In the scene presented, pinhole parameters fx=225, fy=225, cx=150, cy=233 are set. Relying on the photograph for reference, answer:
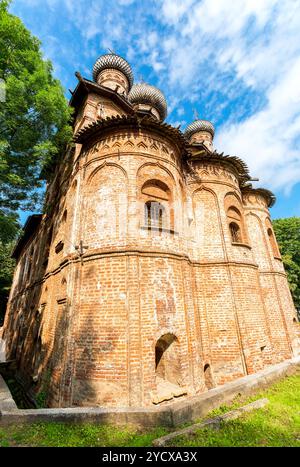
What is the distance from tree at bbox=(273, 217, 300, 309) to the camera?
23.9 meters

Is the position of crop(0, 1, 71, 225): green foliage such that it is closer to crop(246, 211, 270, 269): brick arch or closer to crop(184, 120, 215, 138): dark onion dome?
crop(246, 211, 270, 269): brick arch

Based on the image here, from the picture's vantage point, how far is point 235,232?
10.9m

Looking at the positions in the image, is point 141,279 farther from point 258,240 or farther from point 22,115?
point 258,240

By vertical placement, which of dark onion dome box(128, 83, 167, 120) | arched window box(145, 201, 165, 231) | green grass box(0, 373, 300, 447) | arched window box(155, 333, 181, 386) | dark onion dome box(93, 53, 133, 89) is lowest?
green grass box(0, 373, 300, 447)

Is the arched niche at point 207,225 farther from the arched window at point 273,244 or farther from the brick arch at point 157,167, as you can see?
the arched window at point 273,244

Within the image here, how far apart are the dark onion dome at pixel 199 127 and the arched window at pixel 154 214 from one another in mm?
17230

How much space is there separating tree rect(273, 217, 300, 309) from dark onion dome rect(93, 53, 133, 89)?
22.6m

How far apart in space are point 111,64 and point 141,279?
16.5 metres

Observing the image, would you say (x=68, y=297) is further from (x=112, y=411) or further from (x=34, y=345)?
(x=34, y=345)

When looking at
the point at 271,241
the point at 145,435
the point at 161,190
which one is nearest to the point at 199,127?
the point at 271,241

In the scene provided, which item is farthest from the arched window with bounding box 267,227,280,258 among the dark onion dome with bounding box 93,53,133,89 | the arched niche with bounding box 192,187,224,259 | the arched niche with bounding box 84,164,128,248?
the dark onion dome with bounding box 93,53,133,89

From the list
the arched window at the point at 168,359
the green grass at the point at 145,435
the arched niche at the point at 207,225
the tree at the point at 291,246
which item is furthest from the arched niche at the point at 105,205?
the tree at the point at 291,246
